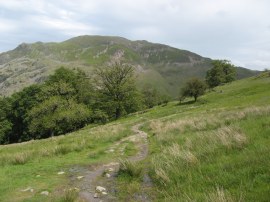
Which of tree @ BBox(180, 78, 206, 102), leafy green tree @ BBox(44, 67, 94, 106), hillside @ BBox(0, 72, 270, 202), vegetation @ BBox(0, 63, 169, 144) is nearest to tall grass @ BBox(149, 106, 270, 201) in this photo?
hillside @ BBox(0, 72, 270, 202)

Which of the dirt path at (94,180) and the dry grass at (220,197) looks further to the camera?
the dirt path at (94,180)

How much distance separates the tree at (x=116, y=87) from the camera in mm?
61656

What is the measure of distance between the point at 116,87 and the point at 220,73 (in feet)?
171

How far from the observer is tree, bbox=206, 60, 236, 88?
102438 mm

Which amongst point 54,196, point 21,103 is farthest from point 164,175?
point 21,103

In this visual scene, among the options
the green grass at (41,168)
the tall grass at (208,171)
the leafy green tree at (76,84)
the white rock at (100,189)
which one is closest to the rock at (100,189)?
the white rock at (100,189)

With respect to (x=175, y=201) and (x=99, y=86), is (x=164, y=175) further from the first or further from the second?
(x=99, y=86)

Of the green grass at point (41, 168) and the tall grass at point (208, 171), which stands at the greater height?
the tall grass at point (208, 171)

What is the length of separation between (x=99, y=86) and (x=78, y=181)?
53169mm

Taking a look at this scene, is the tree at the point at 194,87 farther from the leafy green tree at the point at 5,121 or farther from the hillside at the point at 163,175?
the leafy green tree at the point at 5,121

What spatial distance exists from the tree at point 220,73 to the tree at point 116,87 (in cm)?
4555

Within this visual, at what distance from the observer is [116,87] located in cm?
6134

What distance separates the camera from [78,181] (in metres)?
11.7

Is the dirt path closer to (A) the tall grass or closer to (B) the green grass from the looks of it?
(B) the green grass
